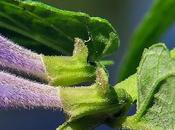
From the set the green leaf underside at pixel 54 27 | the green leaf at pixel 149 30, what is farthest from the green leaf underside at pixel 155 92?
the green leaf at pixel 149 30

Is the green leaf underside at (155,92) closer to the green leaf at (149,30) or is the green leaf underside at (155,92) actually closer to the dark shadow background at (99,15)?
the green leaf at (149,30)

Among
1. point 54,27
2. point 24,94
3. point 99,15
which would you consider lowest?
point 99,15

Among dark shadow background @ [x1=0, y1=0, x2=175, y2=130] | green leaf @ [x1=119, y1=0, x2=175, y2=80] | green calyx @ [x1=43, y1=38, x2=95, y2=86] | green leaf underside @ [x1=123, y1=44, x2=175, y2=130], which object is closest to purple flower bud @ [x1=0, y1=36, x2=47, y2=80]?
green calyx @ [x1=43, y1=38, x2=95, y2=86]

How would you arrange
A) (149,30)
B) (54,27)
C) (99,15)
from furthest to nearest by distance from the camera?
(99,15)
(149,30)
(54,27)

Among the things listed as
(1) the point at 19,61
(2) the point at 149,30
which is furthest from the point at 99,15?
(1) the point at 19,61

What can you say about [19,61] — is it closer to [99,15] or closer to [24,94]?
[24,94]

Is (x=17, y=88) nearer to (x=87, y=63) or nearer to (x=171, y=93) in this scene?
(x=87, y=63)
